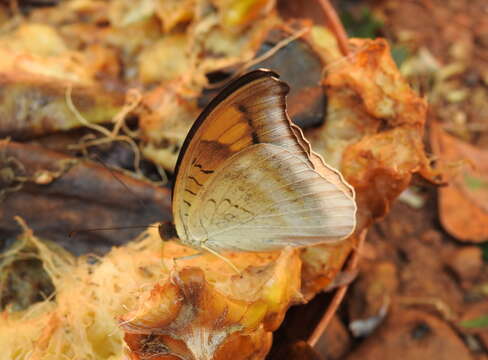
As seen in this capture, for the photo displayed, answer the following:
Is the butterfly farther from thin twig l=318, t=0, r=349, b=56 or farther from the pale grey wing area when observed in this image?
thin twig l=318, t=0, r=349, b=56

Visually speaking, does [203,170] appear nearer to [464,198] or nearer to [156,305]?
[156,305]

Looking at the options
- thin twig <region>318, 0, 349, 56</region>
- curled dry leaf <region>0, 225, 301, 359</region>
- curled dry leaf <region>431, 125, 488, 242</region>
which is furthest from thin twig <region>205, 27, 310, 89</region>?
curled dry leaf <region>431, 125, 488, 242</region>

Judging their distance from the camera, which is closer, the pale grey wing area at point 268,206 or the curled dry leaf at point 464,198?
the pale grey wing area at point 268,206

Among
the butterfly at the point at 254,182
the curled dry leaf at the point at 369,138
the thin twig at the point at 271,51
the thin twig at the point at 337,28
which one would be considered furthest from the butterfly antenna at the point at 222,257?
the thin twig at the point at 337,28

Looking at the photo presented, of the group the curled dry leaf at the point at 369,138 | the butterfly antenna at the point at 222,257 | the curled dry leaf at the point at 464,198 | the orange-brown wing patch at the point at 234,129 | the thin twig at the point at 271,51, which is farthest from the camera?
the curled dry leaf at the point at 464,198

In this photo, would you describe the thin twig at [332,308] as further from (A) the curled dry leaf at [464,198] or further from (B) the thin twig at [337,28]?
(A) the curled dry leaf at [464,198]

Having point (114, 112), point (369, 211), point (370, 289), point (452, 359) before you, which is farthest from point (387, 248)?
point (114, 112)

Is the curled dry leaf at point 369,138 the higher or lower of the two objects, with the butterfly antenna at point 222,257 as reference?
higher

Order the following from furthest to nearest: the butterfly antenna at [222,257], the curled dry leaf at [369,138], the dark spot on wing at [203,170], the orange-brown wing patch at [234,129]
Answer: the curled dry leaf at [369,138] → the butterfly antenna at [222,257] → the dark spot on wing at [203,170] → the orange-brown wing patch at [234,129]
